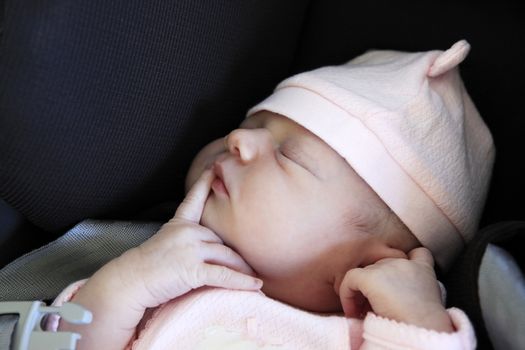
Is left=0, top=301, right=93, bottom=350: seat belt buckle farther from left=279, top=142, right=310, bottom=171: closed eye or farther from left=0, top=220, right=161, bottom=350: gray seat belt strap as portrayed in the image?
left=279, top=142, right=310, bottom=171: closed eye

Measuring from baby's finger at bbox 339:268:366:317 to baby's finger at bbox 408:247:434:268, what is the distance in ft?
0.31

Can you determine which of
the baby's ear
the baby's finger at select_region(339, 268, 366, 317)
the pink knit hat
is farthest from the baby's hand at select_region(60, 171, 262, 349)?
the baby's ear

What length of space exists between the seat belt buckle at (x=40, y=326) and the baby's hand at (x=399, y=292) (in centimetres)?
34

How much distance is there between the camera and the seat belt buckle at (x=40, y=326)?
65 centimetres

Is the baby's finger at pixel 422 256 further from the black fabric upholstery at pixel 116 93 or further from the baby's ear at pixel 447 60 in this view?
the black fabric upholstery at pixel 116 93

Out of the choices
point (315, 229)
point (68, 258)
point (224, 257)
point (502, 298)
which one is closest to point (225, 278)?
point (224, 257)

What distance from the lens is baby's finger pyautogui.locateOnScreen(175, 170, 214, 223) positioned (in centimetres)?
81

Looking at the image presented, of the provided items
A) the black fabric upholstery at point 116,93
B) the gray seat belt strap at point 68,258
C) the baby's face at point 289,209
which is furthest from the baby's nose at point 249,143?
the gray seat belt strap at point 68,258

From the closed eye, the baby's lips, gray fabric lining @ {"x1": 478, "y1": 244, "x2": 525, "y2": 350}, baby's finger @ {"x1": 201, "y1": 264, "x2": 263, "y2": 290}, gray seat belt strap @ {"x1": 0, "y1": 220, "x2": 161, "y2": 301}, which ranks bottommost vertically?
gray seat belt strap @ {"x1": 0, "y1": 220, "x2": 161, "y2": 301}

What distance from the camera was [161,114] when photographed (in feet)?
2.71

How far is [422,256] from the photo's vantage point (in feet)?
2.64

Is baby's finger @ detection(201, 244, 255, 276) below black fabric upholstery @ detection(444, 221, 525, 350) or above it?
below

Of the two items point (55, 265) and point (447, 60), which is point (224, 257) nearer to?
point (55, 265)

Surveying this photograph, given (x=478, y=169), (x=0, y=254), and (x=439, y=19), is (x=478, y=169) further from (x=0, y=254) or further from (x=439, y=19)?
(x=0, y=254)
